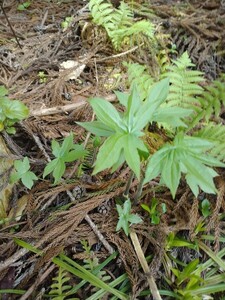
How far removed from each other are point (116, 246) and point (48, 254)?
35 centimetres

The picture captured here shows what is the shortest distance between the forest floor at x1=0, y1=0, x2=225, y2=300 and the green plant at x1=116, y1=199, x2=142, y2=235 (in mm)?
62

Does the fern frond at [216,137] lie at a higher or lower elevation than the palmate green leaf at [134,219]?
higher

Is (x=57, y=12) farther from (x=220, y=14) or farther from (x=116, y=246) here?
(x=116, y=246)

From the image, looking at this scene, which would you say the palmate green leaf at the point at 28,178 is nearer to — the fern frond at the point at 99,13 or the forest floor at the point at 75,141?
the forest floor at the point at 75,141

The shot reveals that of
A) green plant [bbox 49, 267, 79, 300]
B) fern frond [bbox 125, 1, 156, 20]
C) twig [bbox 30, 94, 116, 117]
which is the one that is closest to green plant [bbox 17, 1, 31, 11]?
fern frond [bbox 125, 1, 156, 20]

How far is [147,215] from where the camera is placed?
6.07 feet

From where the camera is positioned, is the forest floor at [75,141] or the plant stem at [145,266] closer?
the plant stem at [145,266]

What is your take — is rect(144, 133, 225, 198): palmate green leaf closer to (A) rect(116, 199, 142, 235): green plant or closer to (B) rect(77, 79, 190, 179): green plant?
(B) rect(77, 79, 190, 179): green plant

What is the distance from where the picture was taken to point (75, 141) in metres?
2.12

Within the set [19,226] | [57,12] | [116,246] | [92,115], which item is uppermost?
[57,12]

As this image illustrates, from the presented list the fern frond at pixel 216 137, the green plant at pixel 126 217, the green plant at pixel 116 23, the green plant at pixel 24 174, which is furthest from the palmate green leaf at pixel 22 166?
the green plant at pixel 116 23

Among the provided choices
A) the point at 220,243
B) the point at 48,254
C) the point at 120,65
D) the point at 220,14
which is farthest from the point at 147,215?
the point at 220,14

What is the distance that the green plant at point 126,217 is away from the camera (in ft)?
5.70

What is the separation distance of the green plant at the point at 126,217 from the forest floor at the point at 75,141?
0.06m
